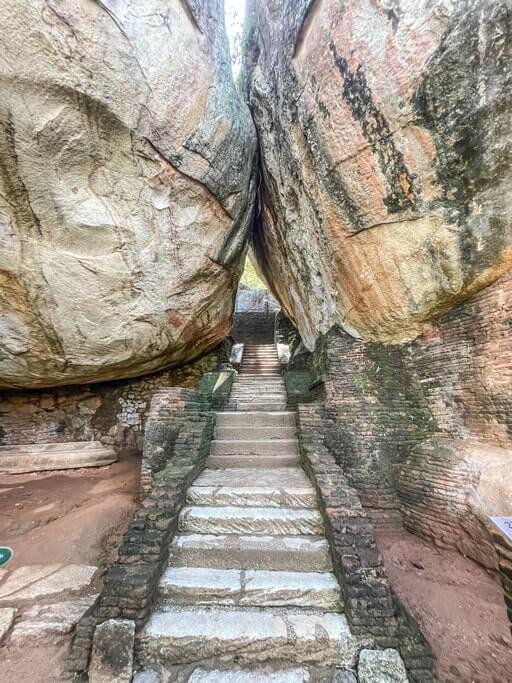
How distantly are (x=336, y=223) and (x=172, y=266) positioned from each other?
9.16 feet

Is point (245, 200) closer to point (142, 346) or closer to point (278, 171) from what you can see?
point (278, 171)

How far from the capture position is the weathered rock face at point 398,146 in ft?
9.77

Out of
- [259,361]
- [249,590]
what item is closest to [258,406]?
[249,590]

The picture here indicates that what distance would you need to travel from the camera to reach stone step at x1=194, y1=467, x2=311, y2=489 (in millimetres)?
3229

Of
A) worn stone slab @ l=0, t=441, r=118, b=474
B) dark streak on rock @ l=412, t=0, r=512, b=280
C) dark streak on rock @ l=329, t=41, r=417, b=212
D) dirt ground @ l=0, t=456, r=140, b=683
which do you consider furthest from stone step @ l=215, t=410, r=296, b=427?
dark streak on rock @ l=329, t=41, r=417, b=212

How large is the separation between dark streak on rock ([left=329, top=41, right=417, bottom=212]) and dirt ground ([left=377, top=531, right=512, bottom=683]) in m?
4.10

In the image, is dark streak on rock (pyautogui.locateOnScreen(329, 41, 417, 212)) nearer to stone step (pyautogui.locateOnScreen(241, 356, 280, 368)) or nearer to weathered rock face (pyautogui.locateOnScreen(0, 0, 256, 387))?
weathered rock face (pyautogui.locateOnScreen(0, 0, 256, 387))

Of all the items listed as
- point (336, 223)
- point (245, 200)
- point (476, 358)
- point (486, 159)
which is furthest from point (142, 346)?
point (486, 159)

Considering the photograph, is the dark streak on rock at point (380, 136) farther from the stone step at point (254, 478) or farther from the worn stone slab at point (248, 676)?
the worn stone slab at point (248, 676)

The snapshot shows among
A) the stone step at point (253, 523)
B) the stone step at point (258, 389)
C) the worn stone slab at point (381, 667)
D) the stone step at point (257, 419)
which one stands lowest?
the worn stone slab at point (381, 667)

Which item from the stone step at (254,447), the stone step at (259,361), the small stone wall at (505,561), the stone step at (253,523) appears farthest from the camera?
the stone step at (259,361)

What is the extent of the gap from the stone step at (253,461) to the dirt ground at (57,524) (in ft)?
4.07

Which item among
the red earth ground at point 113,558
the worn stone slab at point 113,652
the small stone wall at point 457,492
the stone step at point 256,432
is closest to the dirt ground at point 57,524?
the red earth ground at point 113,558

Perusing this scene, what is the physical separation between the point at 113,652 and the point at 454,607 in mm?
2762
